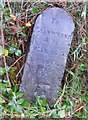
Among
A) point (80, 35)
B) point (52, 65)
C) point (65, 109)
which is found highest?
point (80, 35)

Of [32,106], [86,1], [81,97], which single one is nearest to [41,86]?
[32,106]

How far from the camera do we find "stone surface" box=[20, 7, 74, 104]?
7.02 ft

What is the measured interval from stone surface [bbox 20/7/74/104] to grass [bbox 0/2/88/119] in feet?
0.26

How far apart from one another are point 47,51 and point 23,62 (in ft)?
0.66

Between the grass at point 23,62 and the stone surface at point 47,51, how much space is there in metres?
0.08

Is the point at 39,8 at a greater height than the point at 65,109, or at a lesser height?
greater

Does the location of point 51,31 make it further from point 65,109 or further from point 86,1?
point 65,109

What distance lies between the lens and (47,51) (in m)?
2.15

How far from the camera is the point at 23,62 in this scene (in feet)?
7.30

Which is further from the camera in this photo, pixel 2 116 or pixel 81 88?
pixel 81 88

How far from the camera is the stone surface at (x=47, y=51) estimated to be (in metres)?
2.14

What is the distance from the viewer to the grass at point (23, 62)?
83.6 inches

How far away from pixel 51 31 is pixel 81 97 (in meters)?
0.53

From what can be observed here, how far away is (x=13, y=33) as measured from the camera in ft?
7.25
